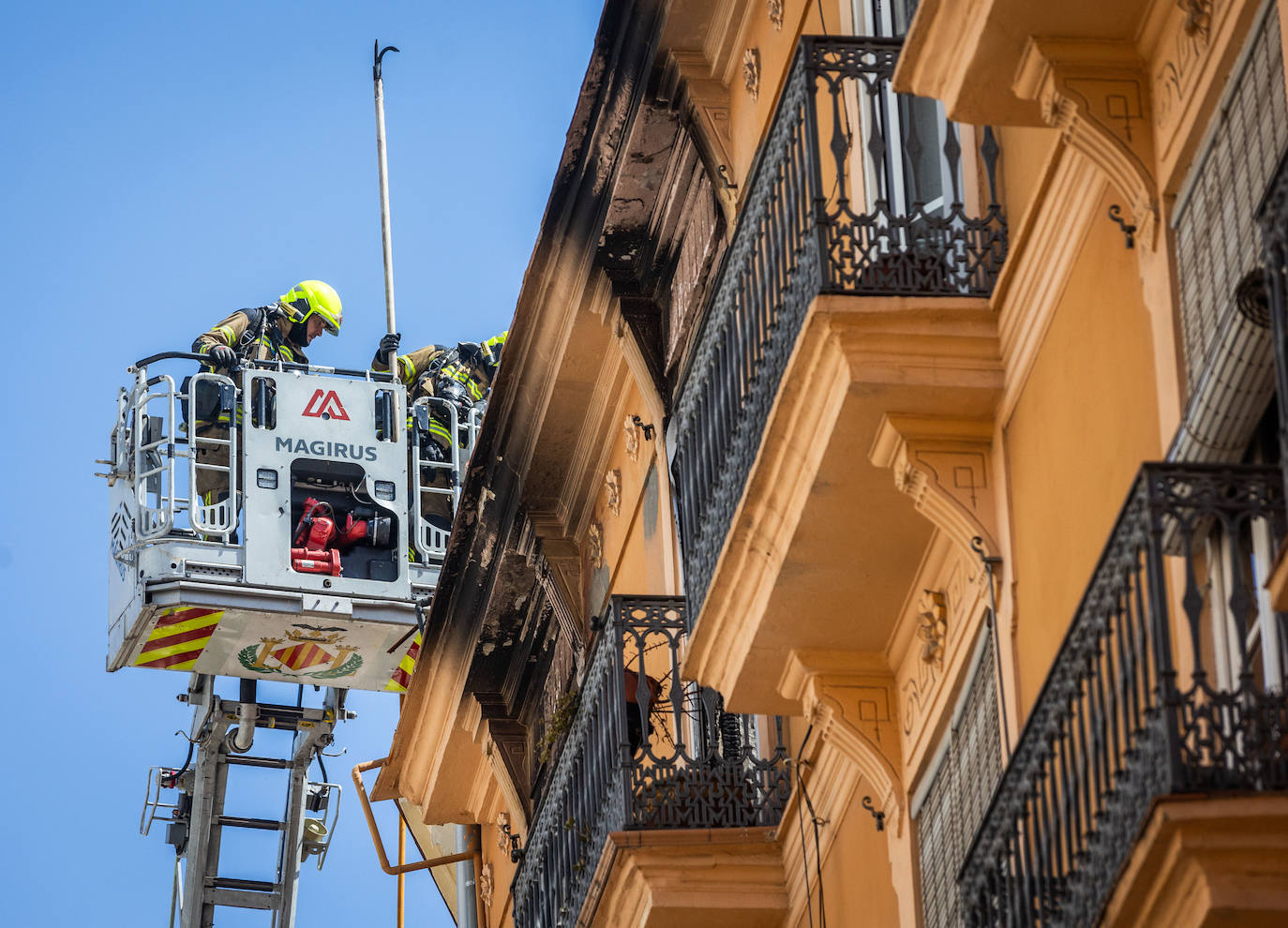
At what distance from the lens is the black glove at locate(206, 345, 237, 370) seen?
29.9 m

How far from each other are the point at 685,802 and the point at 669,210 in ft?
11.6

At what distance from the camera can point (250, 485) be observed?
2908 cm

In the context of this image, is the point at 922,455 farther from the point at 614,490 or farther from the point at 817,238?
the point at 614,490

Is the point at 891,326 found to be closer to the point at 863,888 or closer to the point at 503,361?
the point at 863,888

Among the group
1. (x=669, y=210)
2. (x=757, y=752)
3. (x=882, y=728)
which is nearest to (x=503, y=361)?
(x=669, y=210)

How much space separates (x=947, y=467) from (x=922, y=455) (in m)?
0.13

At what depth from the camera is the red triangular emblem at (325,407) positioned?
2980cm

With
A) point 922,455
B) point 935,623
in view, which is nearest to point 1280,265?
point 922,455

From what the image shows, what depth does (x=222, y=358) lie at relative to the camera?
98.4 feet

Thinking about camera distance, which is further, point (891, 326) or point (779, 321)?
point (779, 321)

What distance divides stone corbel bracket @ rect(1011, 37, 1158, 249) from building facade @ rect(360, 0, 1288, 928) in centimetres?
1

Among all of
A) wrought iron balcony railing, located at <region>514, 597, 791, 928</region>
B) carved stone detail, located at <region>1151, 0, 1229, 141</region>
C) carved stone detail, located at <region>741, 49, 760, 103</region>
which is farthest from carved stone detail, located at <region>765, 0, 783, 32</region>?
carved stone detail, located at <region>1151, 0, 1229, 141</region>

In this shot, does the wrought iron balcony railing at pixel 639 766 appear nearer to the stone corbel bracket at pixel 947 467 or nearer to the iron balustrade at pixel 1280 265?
the stone corbel bracket at pixel 947 467

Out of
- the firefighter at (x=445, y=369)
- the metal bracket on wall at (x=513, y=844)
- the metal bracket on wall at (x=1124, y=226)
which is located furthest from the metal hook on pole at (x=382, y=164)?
the metal bracket on wall at (x=1124, y=226)
